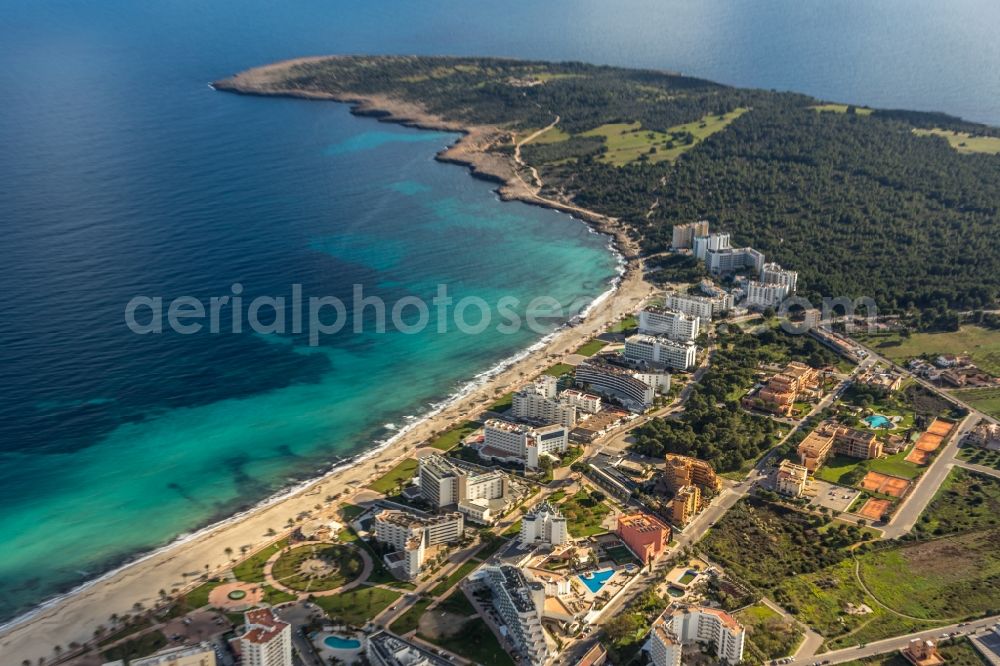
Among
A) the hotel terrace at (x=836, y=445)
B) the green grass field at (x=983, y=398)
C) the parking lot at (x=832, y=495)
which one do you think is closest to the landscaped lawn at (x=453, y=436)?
the hotel terrace at (x=836, y=445)

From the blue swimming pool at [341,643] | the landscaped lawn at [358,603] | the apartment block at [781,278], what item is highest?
the apartment block at [781,278]

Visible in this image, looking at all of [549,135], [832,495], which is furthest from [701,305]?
[549,135]

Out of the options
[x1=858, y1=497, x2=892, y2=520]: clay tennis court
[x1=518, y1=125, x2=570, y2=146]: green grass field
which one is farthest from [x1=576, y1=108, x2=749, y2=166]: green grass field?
[x1=858, y1=497, x2=892, y2=520]: clay tennis court

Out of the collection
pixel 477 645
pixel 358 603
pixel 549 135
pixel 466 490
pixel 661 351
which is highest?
pixel 549 135

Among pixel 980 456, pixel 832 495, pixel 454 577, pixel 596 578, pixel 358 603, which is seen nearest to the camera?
pixel 358 603

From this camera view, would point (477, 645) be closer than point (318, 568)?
Yes

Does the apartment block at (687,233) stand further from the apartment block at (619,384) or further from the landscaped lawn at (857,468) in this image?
the landscaped lawn at (857,468)

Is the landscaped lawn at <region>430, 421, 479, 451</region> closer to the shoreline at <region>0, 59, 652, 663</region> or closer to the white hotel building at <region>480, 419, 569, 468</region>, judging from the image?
the shoreline at <region>0, 59, 652, 663</region>

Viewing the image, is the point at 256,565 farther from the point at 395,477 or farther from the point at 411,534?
the point at 395,477

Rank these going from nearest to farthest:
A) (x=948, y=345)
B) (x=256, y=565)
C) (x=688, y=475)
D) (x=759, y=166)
Answer: (x=256, y=565) → (x=688, y=475) → (x=948, y=345) → (x=759, y=166)
